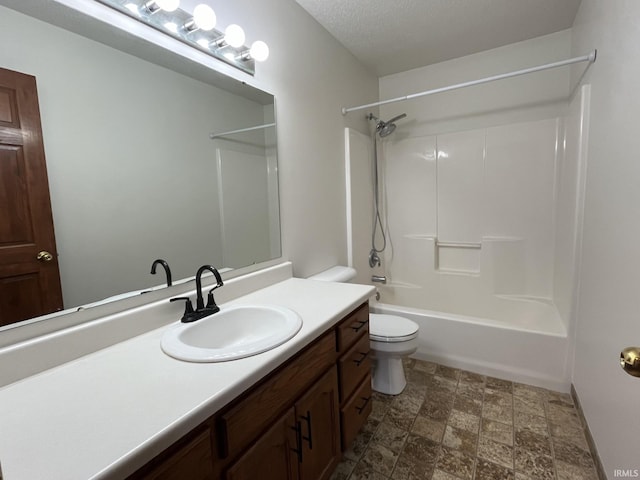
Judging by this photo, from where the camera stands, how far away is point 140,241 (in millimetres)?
1137

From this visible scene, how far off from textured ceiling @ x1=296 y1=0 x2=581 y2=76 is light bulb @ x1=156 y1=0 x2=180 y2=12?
0.97 metres

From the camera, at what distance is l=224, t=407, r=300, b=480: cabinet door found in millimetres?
820

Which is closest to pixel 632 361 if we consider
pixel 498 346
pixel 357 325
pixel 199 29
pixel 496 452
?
pixel 357 325

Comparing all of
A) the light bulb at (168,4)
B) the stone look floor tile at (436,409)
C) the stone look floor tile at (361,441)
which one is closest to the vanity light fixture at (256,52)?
the light bulb at (168,4)

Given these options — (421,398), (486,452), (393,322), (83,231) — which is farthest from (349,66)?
(486,452)

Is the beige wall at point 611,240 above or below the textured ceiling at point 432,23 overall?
below

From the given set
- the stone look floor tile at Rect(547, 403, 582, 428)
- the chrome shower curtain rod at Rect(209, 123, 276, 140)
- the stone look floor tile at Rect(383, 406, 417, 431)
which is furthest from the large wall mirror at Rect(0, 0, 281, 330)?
the stone look floor tile at Rect(547, 403, 582, 428)

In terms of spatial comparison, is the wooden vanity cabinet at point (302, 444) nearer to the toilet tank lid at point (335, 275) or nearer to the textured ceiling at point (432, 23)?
the toilet tank lid at point (335, 275)

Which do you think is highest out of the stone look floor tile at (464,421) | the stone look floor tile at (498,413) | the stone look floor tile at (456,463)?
the stone look floor tile at (498,413)

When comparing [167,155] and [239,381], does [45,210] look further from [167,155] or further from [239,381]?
[239,381]

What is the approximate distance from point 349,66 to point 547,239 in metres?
2.05

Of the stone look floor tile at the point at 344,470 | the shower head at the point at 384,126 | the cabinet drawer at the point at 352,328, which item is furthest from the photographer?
the shower head at the point at 384,126

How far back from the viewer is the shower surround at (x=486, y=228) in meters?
1.98

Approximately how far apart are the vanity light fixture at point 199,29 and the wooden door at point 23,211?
470 millimetres
